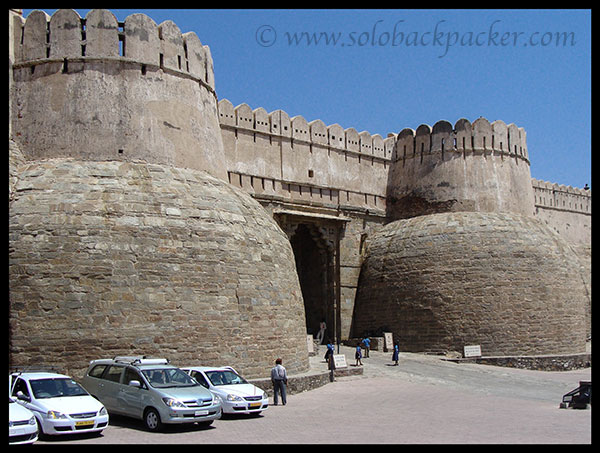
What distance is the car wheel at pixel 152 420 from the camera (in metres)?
10.3

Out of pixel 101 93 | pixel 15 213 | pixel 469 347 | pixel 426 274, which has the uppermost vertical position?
pixel 101 93

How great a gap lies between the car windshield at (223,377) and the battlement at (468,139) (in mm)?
14889

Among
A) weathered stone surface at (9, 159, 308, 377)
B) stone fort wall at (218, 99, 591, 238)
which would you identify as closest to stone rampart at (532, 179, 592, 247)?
stone fort wall at (218, 99, 591, 238)

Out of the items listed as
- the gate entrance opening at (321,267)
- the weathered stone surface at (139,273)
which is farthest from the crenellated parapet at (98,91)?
the gate entrance opening at (321,267)

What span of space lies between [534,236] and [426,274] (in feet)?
12.3

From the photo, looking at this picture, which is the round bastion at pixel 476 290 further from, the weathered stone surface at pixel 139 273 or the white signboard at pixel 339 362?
the weathered stone surface at pixel 139 273

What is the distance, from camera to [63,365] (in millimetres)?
12453

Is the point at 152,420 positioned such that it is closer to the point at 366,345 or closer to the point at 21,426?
the point at 21,426

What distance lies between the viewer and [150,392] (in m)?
10.5

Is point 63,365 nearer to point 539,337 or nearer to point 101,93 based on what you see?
point 101,93

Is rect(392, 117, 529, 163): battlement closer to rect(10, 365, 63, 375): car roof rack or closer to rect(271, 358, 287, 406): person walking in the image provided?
rect(271, 358, 287, 406): person walking
